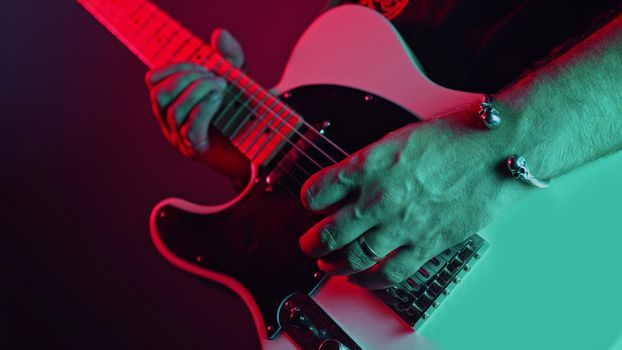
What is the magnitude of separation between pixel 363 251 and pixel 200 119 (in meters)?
0.50

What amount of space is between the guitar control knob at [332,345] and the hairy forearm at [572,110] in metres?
0.34

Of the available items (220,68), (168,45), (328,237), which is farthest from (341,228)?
(168,45)

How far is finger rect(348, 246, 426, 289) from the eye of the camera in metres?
0.56

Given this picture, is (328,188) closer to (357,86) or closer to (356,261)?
(356,261)

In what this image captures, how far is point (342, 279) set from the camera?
2.10 feet

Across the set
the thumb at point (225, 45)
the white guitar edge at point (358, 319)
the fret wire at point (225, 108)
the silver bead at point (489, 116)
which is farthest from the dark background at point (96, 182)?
the silver bead at point (489, 116)

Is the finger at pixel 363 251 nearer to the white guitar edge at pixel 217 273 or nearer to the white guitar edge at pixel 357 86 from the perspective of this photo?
the white guitar edge at pixel 357 86

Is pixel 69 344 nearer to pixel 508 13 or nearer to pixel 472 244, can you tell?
pixel 472 244

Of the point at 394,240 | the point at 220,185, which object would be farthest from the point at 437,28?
the point at 220,185

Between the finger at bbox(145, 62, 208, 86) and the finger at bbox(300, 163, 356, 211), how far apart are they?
473 mm

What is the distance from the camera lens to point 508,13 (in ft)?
2.56

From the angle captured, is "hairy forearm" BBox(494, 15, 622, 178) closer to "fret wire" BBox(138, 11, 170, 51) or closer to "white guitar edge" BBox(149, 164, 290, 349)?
"white guitar edge" BBox(149, 164, 290, 349)

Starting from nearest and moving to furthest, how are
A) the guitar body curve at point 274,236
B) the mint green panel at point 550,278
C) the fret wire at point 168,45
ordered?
the mint green panel at point 550,278
the guitar body curve at point 274,236
the fret wire at point 168,45

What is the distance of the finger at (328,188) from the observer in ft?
1.85
